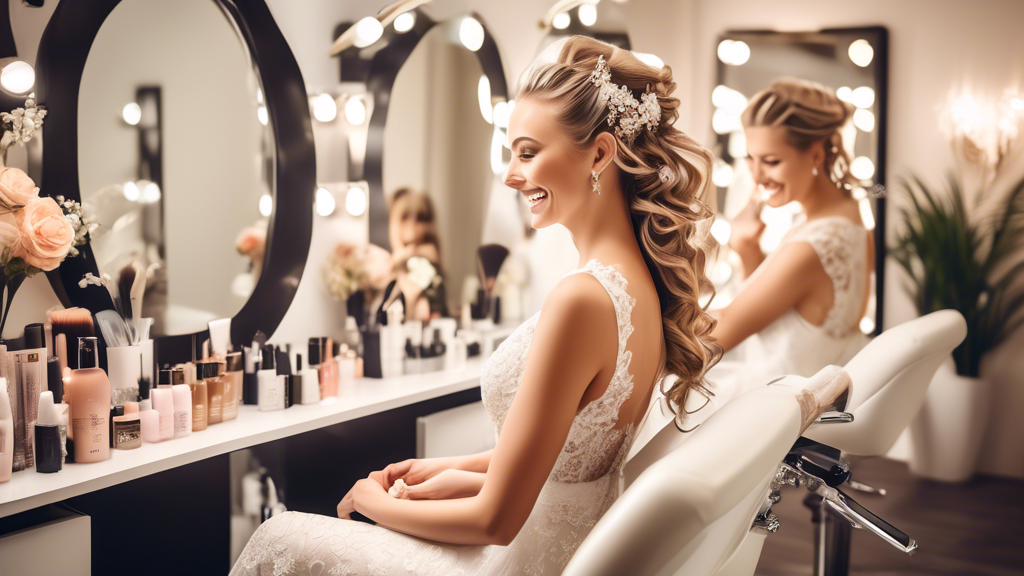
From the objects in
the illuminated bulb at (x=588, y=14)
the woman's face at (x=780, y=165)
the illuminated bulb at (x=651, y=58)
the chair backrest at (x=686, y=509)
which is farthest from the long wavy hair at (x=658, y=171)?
the illuminated bulb at (x=651, y=58)

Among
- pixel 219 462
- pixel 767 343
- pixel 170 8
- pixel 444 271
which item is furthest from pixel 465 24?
pixel 219 462

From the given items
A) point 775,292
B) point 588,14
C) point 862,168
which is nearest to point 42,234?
point 775,292

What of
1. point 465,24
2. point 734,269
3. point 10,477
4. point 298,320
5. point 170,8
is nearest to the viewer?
point 10,477

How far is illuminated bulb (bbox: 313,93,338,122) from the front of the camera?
2051 millimetres

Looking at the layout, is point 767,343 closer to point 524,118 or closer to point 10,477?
point 524,118

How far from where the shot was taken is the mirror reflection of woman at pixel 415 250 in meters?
2.28

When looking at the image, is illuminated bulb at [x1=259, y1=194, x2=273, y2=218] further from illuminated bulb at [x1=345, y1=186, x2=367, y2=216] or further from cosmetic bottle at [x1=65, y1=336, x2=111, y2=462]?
cosmetic bottle at [x1=65, y1=336, x2=111, y2=462]

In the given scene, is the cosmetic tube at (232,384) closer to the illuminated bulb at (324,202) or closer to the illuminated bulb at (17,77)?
the illuminated bulb at (324,202)

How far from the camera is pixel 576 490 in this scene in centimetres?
123

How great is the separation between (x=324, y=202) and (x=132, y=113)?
1.97 ft

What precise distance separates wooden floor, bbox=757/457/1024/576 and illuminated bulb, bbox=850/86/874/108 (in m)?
1.74

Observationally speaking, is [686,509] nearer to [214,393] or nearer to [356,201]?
[214,393]

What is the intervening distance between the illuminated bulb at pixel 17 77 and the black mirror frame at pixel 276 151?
0.15 ft

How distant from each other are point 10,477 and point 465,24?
191cm
